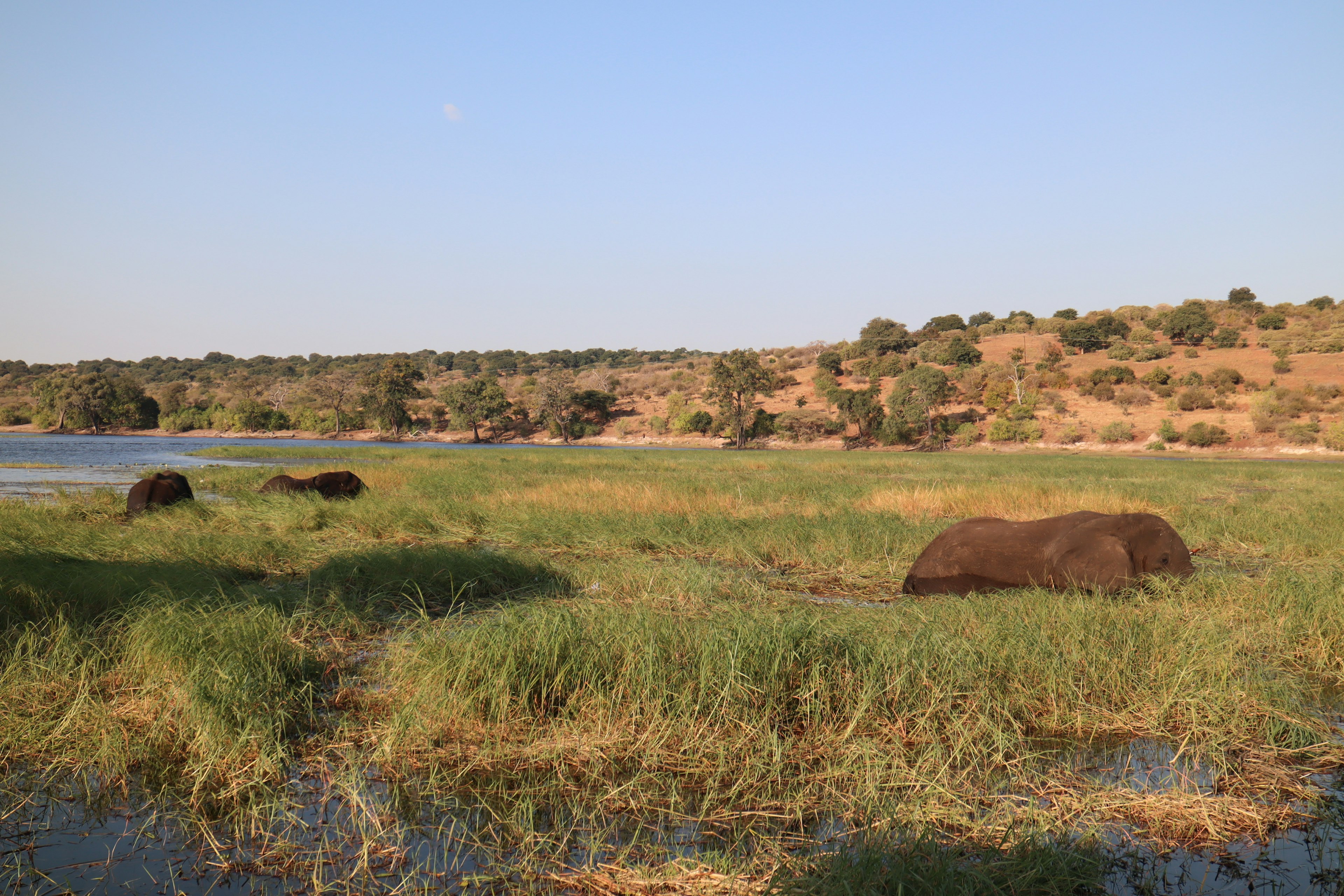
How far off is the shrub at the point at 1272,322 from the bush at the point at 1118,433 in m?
37.1

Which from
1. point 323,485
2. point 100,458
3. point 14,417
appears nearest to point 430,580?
point 323,485

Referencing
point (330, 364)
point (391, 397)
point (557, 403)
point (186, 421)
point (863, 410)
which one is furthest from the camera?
point (330, 364)

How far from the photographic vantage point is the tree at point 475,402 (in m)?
71.6

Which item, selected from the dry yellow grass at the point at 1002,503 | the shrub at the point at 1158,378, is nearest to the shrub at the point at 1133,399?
the shrub at the point at 1158,378

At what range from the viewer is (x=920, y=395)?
56688 millimetres

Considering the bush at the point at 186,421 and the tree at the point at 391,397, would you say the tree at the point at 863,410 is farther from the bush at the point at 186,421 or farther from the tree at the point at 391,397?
the bush at the point at 186,421

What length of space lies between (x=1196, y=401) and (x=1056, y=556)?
53798 mm

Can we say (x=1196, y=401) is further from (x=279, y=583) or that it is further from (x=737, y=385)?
(x=279, y=583)

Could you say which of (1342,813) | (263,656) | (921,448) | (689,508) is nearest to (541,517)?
(689,508)

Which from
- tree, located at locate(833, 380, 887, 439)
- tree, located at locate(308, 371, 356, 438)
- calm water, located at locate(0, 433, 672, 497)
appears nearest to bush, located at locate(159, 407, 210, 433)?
calm water, located at locate(0, 433, 672, 497)

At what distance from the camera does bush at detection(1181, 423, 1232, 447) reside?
4425cm

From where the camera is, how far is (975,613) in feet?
21.0

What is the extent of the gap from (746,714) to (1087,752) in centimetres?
195

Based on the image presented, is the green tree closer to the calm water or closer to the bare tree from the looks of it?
the calm water
